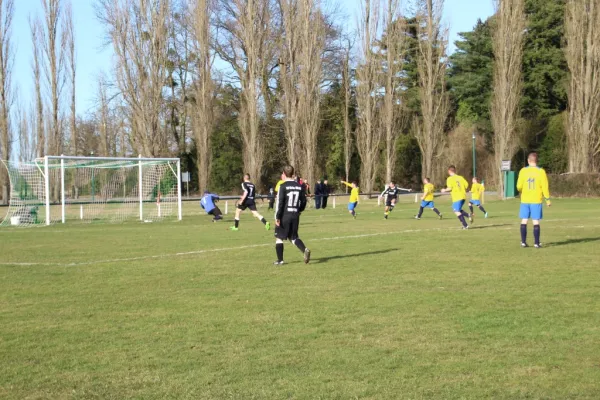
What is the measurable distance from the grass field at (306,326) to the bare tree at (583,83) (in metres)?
36.7

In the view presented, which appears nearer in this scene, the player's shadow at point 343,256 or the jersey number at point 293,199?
the jersey number at point 293,199

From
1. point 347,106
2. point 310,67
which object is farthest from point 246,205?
point 347,106

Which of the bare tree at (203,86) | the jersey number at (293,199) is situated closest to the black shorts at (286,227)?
the jersey number at (293,199)

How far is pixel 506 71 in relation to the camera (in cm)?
4859

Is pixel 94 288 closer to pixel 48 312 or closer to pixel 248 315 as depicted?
pixel 48 312

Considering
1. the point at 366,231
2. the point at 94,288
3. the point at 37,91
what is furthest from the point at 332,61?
the point at 94,288

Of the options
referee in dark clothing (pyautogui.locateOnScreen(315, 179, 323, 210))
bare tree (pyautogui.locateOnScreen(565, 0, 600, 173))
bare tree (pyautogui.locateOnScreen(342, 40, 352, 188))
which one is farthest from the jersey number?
bare tree (pyautogui.locateOnScreen(342, 40, 352, 188))

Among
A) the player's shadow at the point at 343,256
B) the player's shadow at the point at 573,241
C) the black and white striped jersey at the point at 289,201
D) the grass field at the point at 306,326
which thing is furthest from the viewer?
the player's shadow at the point at 573,241

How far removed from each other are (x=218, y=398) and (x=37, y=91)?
1940 inches

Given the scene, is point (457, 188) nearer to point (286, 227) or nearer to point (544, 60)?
point (286, 227)

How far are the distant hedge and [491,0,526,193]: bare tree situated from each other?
11.8 feet

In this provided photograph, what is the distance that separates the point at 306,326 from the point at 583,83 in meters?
45.6

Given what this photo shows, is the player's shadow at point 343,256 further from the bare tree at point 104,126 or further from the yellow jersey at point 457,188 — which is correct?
the bare tree at point 104,126

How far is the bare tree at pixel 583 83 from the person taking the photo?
47.6m
